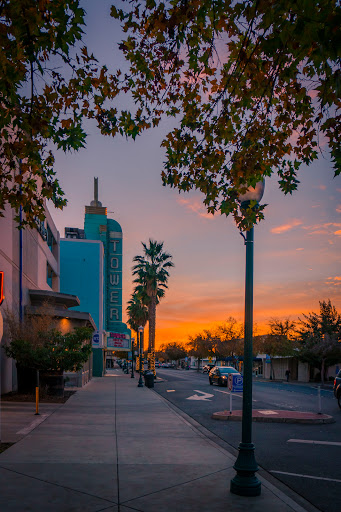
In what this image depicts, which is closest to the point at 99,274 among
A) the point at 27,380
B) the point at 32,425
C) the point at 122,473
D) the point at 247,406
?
the point at 27,380

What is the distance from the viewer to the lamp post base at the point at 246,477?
6.01m

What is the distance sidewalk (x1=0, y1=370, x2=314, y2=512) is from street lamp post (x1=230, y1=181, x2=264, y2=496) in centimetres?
17

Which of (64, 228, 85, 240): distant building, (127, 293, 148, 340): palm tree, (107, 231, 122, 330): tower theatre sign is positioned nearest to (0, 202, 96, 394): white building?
(107, 231, 122, 330): tower theatre sign

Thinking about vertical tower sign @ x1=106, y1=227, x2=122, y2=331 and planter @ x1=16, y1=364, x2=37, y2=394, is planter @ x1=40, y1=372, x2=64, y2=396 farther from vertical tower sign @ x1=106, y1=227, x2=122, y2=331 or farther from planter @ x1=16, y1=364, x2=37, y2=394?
vertical tower sign @ x1=106, y1=227, x2=122, y2=331

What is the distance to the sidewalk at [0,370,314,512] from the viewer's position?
18.4 feet

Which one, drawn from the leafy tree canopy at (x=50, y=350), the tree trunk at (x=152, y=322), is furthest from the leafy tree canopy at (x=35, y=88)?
the tree trunk at (x=152, y=322)

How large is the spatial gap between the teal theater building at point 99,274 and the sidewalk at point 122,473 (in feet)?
105

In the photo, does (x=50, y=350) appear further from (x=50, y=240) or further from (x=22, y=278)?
(x=50, y=240)

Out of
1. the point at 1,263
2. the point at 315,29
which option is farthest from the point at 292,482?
the point at 1,263

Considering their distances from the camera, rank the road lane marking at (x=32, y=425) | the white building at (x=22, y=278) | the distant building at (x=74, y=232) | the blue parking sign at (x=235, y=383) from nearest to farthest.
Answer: the road lane marking at (x=32, y=425) < the blue parking sign at (x=235, y=383) < the white building at (x=22, y=278) < the distant building at (x=74, y=232)

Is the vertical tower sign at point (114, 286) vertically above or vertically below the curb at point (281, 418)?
above

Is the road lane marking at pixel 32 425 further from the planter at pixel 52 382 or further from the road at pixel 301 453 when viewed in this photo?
the planter at pixel 52 382

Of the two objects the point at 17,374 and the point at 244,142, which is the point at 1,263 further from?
the point at 244,142

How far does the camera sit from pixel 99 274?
1876 inches
